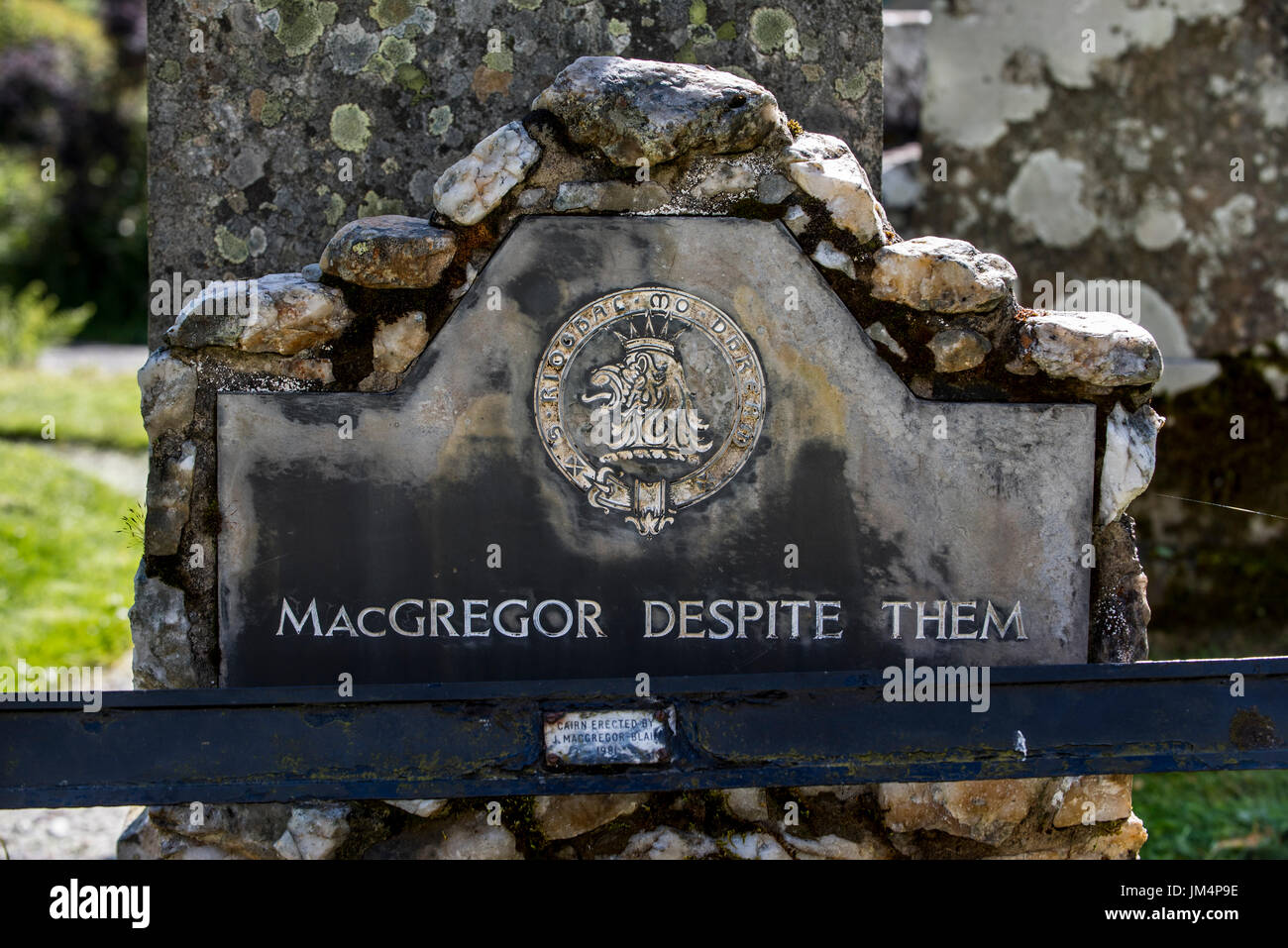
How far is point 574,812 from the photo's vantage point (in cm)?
264

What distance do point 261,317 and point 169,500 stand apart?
433mm

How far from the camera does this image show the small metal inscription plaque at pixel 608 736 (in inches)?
96.7

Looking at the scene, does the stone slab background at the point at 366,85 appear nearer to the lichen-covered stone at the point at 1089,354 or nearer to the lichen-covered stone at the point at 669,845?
the lichen-covered stone at the point at 1089,354

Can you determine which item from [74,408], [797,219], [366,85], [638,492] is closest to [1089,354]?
[797,219]

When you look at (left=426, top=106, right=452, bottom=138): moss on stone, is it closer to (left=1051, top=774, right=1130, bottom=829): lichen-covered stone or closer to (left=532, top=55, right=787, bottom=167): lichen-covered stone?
(left=532, top=55, right=787, bottom=167): lichen-covered stone

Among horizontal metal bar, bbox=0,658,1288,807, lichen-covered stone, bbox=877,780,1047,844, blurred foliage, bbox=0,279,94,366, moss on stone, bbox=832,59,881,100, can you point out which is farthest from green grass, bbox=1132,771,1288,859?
blurred foliage, bbox=0,279,94,366

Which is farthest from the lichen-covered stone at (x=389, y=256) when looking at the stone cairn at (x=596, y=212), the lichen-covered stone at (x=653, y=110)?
the lichen-covered stone at (x=653, y=110)

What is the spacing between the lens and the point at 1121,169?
15.5ft

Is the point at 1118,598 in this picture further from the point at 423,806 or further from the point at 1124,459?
the point at 423,806

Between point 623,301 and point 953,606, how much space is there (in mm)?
960

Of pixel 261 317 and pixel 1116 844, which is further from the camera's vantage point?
pixel 1116 844

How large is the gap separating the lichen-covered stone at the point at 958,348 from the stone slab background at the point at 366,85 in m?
0.80

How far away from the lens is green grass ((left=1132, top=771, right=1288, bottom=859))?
143 inches
